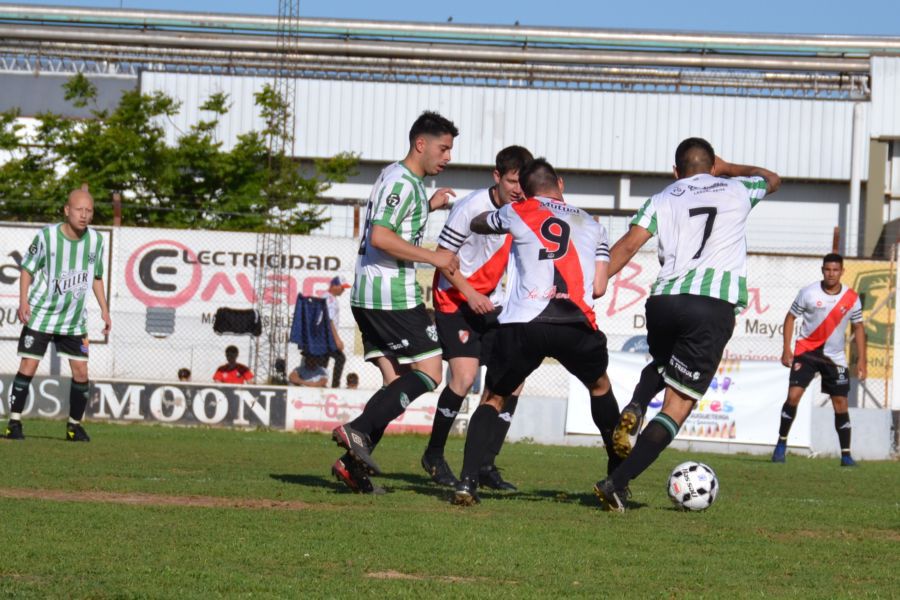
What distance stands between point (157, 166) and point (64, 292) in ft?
58.9

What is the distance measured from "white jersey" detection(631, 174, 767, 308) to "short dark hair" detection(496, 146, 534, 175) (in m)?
1.57

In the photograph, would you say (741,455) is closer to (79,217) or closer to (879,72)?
(79,217)

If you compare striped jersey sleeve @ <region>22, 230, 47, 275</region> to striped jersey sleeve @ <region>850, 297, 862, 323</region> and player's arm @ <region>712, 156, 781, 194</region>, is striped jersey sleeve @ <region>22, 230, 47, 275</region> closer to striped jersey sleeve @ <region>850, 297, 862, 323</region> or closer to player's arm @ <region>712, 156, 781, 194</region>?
player's arm @ <region>712, 156, 781, 194</region>

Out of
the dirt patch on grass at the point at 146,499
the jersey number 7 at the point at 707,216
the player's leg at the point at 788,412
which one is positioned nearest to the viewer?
the dirt patch on grass at the point at 146,499

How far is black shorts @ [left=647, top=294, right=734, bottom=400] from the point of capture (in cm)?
714

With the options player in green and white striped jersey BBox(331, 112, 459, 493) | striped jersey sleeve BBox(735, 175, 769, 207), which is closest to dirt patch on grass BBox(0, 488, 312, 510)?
player in green and white striped jersey BBox(331, 112, 459, 493)

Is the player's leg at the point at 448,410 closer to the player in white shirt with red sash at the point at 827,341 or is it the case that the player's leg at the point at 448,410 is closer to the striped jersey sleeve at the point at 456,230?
the striped jersey sleeve at the point at 456,230

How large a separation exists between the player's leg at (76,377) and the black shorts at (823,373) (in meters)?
8.01

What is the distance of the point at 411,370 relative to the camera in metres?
7.91

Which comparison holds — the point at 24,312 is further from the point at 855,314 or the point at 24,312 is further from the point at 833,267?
the point at 855,314

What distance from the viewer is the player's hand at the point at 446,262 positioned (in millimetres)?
7484

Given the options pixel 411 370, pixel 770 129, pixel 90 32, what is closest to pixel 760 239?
pixel 770 129

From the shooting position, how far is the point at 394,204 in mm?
7688

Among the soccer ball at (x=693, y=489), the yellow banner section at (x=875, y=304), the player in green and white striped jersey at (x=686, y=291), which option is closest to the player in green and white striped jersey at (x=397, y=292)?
the player in green and white striped jersey at (x=686, y=291)
